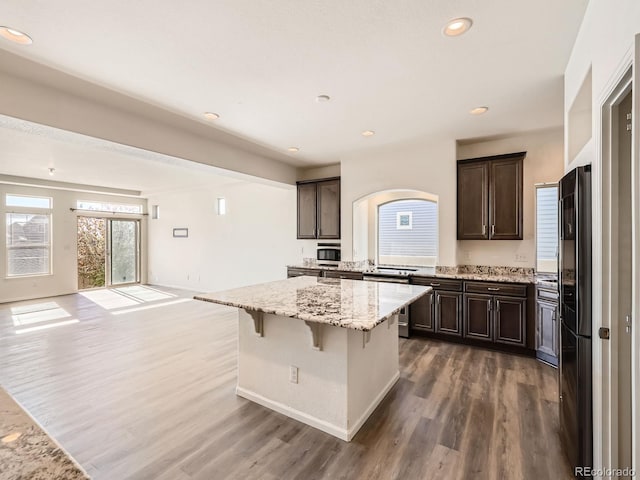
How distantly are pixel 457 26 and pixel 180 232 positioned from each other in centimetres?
831

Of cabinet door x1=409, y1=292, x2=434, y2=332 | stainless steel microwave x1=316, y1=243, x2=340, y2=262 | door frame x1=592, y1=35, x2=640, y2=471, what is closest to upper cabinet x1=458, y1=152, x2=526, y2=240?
cabinet door x1=409, y1=292, x2=434, y2=332

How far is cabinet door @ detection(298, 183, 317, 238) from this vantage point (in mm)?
5695

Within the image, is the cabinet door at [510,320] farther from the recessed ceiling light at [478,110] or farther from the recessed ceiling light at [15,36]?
the recessed ceiling light at [15,36]

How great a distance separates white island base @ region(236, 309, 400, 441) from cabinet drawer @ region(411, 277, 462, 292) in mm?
1617

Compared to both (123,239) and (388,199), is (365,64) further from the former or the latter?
(123,239)

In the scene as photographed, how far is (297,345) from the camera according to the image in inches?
96.7

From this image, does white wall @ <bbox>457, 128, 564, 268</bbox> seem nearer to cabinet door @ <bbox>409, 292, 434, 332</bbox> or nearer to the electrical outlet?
cabinet door @ <bbox>409, 292, 434, 332</bbox>

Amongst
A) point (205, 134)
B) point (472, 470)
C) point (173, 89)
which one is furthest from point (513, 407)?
point (205, 134)

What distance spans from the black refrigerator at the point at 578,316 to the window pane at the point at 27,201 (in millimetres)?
9973

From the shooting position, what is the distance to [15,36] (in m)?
2.07

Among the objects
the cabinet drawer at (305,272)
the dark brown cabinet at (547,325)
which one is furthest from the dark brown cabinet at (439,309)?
the cabinet drawer at (305,272)

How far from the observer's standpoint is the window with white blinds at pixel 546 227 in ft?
12.9

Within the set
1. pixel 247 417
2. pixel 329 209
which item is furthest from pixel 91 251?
pixel 247 417

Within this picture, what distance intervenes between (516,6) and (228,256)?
688 centimetres
